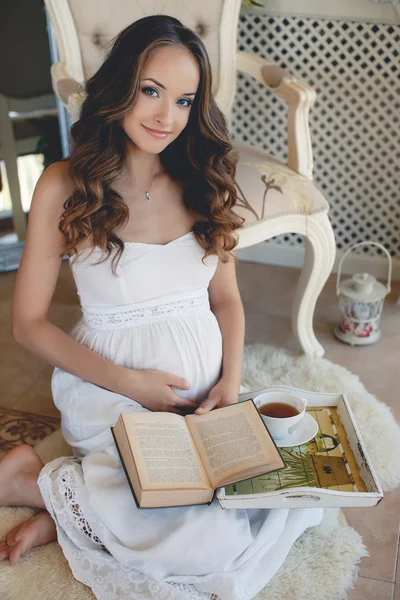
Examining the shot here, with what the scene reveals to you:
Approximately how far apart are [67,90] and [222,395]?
100 centimetres

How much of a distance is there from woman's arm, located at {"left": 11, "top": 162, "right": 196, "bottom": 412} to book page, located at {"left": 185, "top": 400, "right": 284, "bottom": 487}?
0.11 meters

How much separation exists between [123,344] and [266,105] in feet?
4.62

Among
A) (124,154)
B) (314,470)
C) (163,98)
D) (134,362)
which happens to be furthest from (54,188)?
(314,470)

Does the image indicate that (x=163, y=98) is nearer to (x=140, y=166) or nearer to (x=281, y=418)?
(x=140, y=166)

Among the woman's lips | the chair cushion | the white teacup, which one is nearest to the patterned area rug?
the white teacup

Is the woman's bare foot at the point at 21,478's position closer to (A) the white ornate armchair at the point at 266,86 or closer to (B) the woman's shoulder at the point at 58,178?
(B) the woman's shoulder at the point at 58,178

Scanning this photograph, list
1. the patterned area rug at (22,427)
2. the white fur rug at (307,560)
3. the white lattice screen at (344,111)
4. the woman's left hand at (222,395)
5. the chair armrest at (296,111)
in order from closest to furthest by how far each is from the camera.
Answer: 1. the white fur rug at (307,560)
2. the woman's left hand at (222,395)
3. the patterned area rug at (22,427)
4. the chair armrest at (296,111)
5. the white lattice screen at (344,111)

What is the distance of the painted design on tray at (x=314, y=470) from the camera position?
1.24 m

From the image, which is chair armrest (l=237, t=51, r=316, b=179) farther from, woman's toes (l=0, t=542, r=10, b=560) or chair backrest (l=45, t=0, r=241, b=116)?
woman's toes (l=0, t=542, r=10, b=560)

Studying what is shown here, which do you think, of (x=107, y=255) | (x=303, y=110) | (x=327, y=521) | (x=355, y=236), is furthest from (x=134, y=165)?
(x=355, y=236)

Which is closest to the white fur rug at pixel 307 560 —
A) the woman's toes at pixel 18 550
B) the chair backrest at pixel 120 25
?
the woman's toes at pixel 18 550

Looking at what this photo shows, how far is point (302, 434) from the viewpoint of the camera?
1354 millimetres

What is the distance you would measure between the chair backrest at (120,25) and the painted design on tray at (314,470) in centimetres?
121

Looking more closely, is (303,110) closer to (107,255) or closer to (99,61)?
(99,61)
